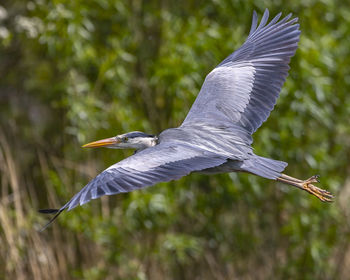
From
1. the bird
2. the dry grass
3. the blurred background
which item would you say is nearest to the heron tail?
the bird

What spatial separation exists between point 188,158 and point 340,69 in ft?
10.4

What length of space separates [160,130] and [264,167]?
2512 mm

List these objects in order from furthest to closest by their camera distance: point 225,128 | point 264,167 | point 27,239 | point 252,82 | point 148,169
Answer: point 27,239, point 252,82, point 225,128, point 264,167, point 148,169

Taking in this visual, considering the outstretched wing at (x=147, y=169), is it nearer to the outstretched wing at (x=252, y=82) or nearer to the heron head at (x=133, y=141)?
the heron head at (x=133, y=141)

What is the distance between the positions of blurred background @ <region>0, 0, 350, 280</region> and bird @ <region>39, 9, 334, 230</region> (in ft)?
3.37

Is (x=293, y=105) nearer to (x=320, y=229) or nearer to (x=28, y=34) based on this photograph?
(x=320, y=229)

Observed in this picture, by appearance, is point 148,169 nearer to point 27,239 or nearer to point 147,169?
point 147,169

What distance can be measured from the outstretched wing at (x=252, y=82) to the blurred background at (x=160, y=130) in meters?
0.95

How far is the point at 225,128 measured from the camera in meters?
4.36

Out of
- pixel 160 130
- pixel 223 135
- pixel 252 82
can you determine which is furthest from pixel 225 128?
pixel 160 130

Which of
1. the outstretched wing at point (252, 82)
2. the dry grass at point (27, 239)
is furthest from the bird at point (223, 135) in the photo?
the dry grass at point (27, 239)

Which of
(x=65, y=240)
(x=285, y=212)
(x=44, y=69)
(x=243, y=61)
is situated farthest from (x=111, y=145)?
(x=285, y=212)

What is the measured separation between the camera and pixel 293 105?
6031 mm

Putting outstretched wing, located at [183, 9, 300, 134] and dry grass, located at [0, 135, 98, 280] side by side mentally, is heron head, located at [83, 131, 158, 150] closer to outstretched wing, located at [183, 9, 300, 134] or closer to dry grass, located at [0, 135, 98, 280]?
outstretched wing, located at [183, 9, 300, 134]
